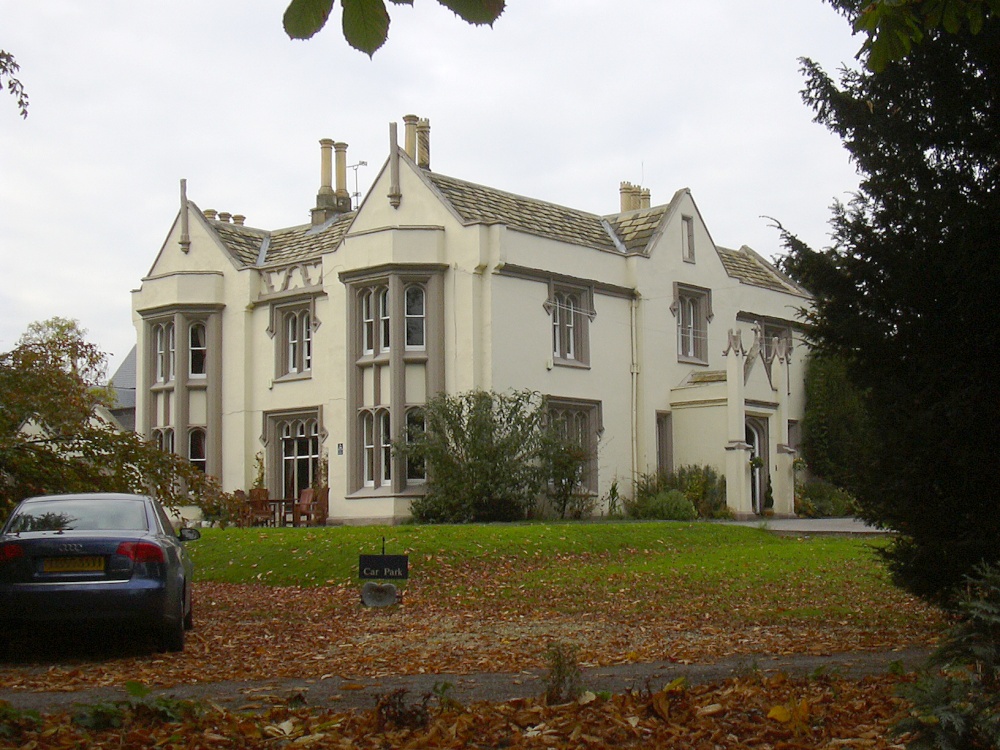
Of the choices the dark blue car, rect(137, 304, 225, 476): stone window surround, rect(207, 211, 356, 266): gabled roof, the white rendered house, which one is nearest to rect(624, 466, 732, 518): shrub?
the white rendered house

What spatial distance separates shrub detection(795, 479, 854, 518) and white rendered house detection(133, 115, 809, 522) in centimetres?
60

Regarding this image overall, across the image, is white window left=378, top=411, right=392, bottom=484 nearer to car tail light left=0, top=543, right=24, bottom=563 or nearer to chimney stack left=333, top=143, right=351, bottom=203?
chimney stack left=333, top=143, right=351, bottom=203

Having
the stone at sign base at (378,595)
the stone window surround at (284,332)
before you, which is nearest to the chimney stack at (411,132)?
the stone window surround at (284,332)

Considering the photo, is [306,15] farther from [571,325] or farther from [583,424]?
[583,424]

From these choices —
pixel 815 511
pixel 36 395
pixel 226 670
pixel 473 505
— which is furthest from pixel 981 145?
pixel 815 511

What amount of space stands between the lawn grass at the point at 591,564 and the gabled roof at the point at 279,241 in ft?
40.2

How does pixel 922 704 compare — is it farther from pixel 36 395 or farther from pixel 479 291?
pixel 479 291

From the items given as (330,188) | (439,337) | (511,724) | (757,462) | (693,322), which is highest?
(330,188)

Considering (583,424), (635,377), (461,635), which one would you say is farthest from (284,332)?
(461,635)

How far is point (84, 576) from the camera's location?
10.6m

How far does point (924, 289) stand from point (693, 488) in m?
21.1

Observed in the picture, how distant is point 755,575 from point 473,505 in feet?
36.2

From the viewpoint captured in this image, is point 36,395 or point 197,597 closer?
point 36,395

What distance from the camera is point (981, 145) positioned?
1085 centimetres
